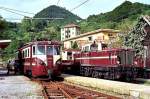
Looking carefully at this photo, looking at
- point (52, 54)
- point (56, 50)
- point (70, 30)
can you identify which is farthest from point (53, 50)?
point (70, 30)

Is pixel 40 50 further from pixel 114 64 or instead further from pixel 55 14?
pixel 55 14

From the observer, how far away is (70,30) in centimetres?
13938

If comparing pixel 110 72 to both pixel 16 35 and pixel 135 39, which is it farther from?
pixel 16 35

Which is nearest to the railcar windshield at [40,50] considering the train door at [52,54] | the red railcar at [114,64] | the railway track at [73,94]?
the train door at [52,54]

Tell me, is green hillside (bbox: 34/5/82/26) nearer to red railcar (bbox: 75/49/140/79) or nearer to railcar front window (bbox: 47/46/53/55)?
red railcar (bbox: 75/49/140/79)

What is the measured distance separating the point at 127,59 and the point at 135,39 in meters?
9.21

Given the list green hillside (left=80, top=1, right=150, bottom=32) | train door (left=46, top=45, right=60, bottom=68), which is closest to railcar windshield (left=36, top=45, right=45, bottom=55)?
train door (left=46, top=45, right=60, bottom=68)

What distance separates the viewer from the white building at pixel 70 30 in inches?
5138

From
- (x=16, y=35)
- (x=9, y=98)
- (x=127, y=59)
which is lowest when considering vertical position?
(x=9, y=98)

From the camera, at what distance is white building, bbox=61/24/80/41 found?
130m

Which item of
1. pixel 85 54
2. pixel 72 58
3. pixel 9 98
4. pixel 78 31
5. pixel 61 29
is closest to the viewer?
pixel 9 98

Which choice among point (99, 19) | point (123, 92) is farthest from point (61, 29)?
point (123, 92)

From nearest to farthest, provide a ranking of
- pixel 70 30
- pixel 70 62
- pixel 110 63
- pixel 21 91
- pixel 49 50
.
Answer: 1. pixel 21 91
2. pixel 110 63
3. pixel 49 50
4. pixel 70 62
5. pixel 70 30

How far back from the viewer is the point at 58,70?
28969mm
